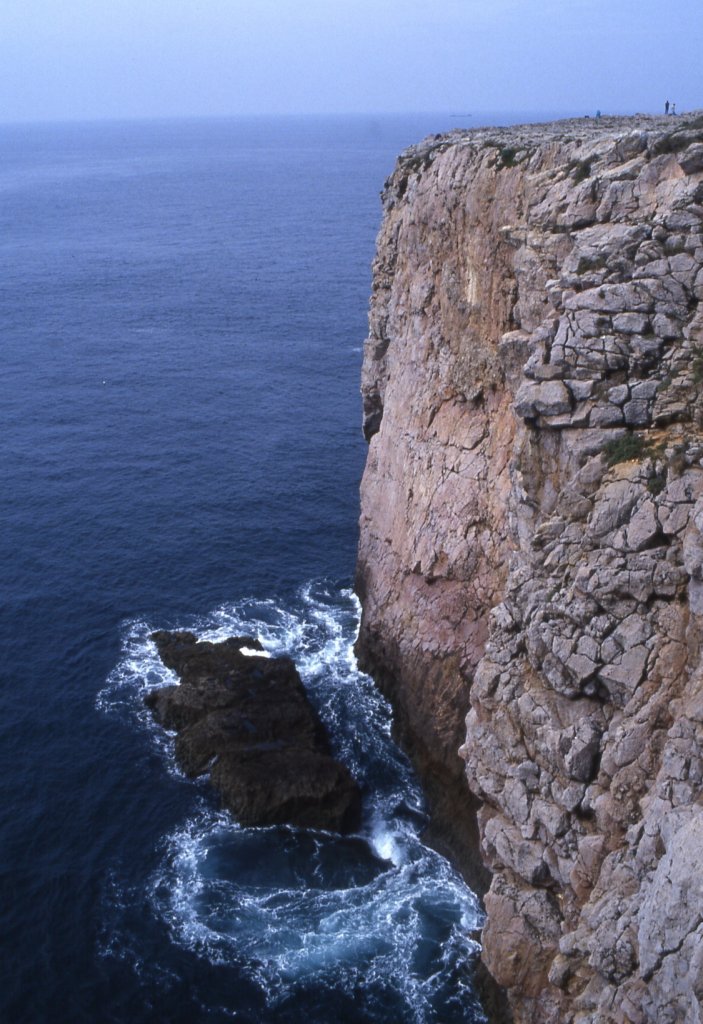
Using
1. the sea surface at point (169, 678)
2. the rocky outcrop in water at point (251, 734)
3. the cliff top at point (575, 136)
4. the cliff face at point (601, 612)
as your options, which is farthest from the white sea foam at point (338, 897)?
the cliff top at point (575, 136)

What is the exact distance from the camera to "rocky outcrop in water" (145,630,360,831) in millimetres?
48438

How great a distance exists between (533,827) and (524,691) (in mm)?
4160

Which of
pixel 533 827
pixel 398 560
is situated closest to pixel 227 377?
pixel 398 560

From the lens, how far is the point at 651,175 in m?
33.1

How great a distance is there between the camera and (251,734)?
5294cm

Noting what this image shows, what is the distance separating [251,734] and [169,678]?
846cm

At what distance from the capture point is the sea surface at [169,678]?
40250 mm

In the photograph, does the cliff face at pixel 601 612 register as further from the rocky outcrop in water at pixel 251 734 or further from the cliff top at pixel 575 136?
the rocky outcrop in water at pixel 251 734

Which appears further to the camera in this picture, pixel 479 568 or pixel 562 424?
pixel 479 568

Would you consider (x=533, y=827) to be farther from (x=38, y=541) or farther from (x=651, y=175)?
(x=38, y=541)

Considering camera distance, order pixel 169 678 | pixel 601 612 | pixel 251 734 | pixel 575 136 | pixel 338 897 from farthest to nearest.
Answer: pixel 169 678, pixel 251 734, pixel 338 897, pixel 575 136, pixel 601 612

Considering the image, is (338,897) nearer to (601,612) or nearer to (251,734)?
(251,734)

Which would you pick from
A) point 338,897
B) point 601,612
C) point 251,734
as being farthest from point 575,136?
point 338,897

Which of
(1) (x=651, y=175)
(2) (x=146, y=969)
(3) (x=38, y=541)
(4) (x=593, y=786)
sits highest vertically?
(1) (x=651, y=175)
